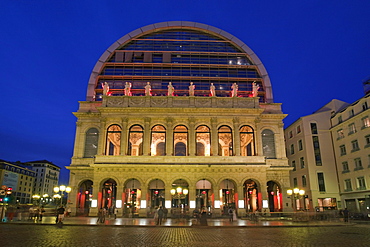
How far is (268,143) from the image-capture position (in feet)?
144

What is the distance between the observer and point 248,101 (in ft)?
142

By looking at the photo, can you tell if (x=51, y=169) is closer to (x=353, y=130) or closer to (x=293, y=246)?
(x=353, y=130)

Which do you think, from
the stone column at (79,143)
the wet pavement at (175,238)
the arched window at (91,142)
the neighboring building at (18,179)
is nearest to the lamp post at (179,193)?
the arched window at (91,142)

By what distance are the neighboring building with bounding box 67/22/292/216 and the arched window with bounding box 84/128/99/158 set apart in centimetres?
15

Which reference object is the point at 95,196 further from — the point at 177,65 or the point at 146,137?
the point at 177,65

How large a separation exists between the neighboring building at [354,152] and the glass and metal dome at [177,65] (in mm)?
11872

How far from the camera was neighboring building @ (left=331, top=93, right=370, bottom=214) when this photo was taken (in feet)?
132

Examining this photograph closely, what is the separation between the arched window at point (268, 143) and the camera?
4316cm

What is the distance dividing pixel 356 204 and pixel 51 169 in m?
117

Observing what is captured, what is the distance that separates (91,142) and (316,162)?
118 feet

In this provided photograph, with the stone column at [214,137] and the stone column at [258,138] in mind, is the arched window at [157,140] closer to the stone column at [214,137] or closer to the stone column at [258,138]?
the stone column at [214,137]

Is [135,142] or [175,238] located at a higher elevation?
[135,142]

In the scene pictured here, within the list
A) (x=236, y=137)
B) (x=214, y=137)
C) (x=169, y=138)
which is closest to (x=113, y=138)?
(x=169, y=138)

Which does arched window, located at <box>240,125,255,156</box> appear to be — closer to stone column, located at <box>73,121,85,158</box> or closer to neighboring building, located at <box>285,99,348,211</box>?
neighboring building, located at <box>285,99,348,211</box>
